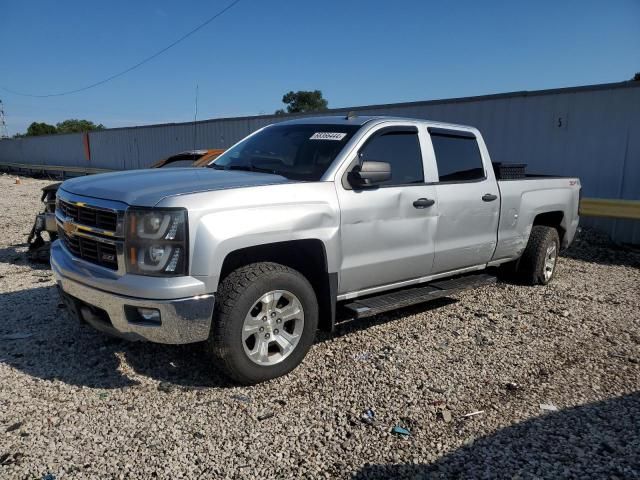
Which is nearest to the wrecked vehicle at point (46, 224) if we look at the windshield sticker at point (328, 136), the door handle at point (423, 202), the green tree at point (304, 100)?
the windshield sticker at point (328, 136)

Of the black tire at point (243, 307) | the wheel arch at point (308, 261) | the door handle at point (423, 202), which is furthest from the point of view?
the door handle at point (423, 202)

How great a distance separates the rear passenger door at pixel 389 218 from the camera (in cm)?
386

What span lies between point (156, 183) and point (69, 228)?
2.60ft

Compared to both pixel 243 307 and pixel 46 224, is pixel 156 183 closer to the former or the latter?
pixel 243 307

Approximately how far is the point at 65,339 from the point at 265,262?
6.82 ft

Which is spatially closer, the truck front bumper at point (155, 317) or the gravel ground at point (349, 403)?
the gravel ground at point (349, 403)

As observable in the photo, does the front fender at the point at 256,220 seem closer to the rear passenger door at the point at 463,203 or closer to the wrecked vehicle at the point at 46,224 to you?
the rear passenger door at the point at 463,203

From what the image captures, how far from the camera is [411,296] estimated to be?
4309 mm

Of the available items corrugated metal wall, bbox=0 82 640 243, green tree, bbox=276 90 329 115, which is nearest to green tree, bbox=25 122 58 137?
green tree, bbox=276 90 329 115

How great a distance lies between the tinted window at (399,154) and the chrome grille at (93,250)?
2001mm

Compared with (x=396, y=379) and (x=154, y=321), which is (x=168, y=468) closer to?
(x=154, y=321)

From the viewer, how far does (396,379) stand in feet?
12.3

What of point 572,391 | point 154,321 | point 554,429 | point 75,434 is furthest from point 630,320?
point 75,434

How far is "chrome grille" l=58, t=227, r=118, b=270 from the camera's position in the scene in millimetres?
3231
